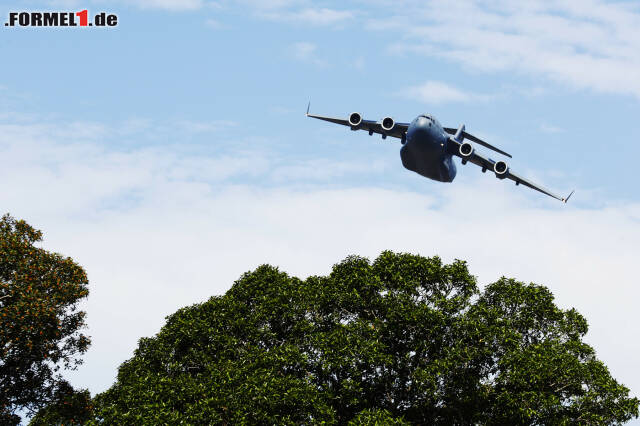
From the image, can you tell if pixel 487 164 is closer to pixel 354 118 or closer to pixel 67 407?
pixel 354 118

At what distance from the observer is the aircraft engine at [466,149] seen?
1697 inches

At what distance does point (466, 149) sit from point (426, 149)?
3600 mm

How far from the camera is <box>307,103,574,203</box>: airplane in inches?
1585

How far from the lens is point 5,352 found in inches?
1320

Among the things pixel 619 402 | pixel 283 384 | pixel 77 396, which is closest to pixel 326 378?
pixel 283 384

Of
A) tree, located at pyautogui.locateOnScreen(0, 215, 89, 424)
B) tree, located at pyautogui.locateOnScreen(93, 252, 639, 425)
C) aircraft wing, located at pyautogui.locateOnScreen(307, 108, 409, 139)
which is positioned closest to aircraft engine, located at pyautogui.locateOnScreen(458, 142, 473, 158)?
aircraft wing, located at pyautogui.locateOnScreen(307, 108, 409, 139)

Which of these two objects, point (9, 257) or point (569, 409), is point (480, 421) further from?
point (9, 257)

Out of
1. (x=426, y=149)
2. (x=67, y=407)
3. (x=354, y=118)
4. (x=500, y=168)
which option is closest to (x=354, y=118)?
(x=354, y=118)

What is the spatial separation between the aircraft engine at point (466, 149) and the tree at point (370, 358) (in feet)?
38.3

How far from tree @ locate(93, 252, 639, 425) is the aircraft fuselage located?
983cm

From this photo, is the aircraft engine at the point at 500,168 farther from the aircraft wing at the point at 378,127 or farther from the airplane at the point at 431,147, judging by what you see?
the aircraft wing at the point at 378,127

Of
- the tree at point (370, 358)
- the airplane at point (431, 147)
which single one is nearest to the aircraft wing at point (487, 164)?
the airplane at point (431, 147)

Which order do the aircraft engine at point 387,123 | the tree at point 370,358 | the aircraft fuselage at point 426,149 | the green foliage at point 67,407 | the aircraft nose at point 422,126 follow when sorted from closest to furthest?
the tree at point 370,358
the green foliage at point 67,407
the aircraft nose at point 422,126
the aircraft fuselage at point 426,149
the aircraft engine at point 387,123

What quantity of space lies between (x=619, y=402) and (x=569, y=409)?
2145mm
